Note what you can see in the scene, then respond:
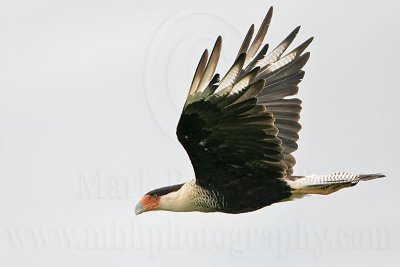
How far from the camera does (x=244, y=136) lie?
13.8 metres

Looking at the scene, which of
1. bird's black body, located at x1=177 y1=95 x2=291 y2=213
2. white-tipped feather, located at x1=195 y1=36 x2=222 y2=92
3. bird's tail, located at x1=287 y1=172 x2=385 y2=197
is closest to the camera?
white-tipped feather, located at x1=195 y1=36 x2=222 y2=92

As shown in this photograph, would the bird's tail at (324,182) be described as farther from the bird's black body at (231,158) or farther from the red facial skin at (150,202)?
the red facial skin at (150,202)

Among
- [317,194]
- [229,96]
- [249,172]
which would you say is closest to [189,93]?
[229,96]

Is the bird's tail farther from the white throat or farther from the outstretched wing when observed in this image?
the white throat

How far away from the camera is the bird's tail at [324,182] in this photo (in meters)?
14.7

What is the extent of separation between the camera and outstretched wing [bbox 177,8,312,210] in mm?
13375

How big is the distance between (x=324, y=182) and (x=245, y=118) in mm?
1787

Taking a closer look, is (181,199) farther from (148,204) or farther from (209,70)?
(209,70)

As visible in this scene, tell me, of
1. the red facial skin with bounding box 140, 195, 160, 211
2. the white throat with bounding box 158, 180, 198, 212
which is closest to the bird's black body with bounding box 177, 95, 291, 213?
the white throat with bounding box 158, 180, 198, 212

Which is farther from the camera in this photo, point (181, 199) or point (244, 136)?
point (181, 199)

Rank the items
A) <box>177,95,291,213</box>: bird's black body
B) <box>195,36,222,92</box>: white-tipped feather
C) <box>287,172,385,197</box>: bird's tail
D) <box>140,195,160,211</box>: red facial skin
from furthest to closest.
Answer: <box>140,195,160,211</box>: red facial skin → <box>287,172,385,197</box>: bird's tail → <box>177,95,291,213</box>: bird's black body → <box>195,36,222,92</box>: white-tipped feather

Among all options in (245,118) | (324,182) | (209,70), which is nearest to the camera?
(209,70)

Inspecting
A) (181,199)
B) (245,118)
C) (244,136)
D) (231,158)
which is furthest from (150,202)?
(245,118)

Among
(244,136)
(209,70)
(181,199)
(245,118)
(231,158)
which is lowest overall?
(181,199)
